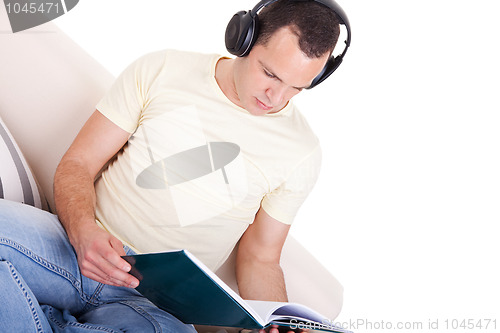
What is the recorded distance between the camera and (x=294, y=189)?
143 centimetres

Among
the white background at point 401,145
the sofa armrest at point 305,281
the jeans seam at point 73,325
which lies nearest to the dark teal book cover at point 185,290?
the jeans seam at point 73,325

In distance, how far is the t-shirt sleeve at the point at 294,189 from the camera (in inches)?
56.0

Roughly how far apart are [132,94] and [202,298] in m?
0.61

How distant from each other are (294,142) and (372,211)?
53 centimetres

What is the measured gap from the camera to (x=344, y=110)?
1.77m

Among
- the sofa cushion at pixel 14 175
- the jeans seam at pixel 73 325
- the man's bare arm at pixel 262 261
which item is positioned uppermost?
the sofa cushion at pixel 14 175

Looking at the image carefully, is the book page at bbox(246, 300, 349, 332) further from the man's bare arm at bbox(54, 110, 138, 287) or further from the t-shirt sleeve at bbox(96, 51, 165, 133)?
Answer: the t-shirt sleeve at bbox(96, 51, 165, 133)

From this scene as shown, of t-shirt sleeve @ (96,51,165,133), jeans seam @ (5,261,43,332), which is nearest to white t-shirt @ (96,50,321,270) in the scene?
t-shirt sleeve @ (96,51,165,133)

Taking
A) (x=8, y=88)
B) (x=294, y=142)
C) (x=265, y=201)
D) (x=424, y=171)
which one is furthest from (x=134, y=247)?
(x=424, y=171)

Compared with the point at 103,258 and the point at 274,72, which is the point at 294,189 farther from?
the point at 103,258

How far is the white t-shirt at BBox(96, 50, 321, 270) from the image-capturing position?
137 cm

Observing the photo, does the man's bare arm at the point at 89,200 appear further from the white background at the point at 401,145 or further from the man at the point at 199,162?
the white background at the point at 401,145

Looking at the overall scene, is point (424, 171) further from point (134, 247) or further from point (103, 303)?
point (103, 303)

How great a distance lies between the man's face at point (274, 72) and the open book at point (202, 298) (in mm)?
483
